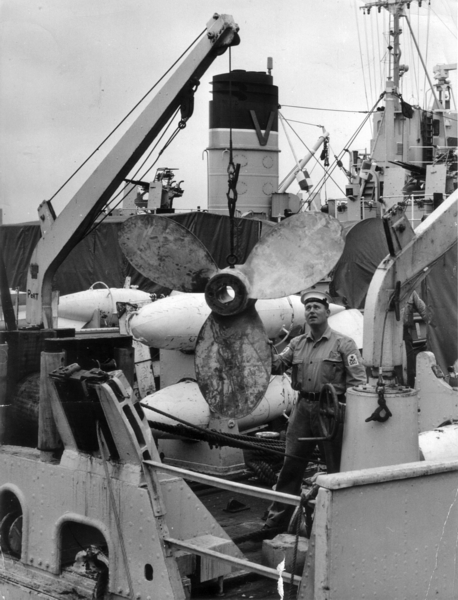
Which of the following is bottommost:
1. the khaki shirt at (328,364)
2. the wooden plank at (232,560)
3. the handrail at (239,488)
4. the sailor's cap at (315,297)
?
the wooden plank at (232,560)

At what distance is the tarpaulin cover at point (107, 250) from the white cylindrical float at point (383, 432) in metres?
9.07

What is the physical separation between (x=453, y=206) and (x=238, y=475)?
137 inches

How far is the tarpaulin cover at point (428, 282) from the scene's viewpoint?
43.2ft

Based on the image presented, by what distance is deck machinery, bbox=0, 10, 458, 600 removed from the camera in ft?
14.5

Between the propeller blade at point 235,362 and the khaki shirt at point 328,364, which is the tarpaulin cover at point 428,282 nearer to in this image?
the khaki shirt at point 328,364

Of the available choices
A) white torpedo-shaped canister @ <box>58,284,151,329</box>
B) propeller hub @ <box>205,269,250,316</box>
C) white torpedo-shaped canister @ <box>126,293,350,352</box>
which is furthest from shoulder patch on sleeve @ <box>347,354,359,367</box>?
white torpedo-shaped canister @ <box>58,284,151,329</box>

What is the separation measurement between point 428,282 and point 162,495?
27.9 ft

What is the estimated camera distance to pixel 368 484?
4348mm

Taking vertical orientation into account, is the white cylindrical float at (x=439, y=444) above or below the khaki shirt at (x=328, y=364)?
below

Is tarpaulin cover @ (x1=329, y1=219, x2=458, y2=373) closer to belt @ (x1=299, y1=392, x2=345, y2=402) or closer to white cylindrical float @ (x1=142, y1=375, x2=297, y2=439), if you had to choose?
white cylindrical float @ (x1=142, y1=375, x2=297, y2=439)

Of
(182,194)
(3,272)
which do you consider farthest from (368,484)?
(182,194)

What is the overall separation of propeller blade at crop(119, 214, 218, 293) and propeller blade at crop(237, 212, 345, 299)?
1.20 ft

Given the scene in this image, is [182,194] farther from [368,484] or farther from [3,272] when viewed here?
[368,484]

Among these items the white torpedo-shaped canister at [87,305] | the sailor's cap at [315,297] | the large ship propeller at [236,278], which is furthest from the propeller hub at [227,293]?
the white torpedo-shaped canister at [87,305]
